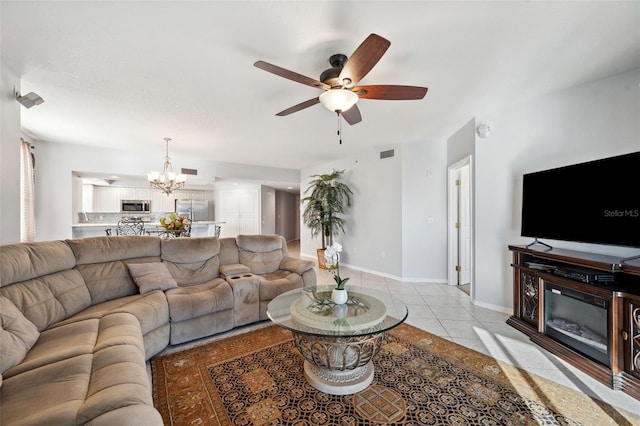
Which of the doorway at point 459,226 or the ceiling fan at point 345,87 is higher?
the ceiling fan at point 345,87

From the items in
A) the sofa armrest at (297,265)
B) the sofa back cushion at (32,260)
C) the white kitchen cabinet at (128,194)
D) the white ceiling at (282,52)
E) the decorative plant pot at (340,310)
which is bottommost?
the decorative plant pot at (340,310)

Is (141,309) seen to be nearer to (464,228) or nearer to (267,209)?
(464,228)

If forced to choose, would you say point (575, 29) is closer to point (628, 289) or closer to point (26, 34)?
point (628, 289)

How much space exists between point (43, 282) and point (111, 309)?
20.0 inches

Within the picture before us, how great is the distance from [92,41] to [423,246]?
4.97 metres

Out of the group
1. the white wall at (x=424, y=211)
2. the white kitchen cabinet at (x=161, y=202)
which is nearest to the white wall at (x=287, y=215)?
the white kitchen cabinet at (x=161, y=202)

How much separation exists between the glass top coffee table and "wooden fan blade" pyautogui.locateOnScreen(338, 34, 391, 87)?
180 centimetres

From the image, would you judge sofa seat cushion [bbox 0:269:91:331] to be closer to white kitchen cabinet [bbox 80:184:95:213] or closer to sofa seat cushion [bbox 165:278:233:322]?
sofa seat cushion [bbox 165:278:233:322]

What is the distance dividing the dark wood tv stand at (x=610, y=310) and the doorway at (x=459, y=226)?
68.7 inches

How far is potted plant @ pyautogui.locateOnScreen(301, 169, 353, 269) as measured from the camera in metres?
5.68

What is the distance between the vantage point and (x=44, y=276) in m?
2.02

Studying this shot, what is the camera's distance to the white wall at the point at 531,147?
239cm

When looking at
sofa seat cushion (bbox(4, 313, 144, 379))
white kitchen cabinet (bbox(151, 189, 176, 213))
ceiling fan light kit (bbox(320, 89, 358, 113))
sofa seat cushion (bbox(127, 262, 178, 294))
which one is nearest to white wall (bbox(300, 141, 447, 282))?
ceiling fan light kit (bbox(320, 89, 358, 113))

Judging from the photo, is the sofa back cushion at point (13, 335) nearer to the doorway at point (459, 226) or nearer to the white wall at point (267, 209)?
the doorway at point (459, 226)
